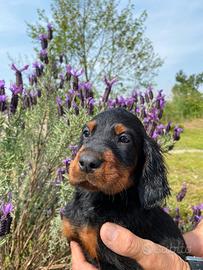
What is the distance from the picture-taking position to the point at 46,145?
13.0 ft

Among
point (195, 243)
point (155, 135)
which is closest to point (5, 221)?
point (195, 243)

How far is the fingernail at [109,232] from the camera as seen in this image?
199 cm

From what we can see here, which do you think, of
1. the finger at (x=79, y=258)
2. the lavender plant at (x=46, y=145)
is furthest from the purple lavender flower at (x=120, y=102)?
the finger at (x=79, y=258)

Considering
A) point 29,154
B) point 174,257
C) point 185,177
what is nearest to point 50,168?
point 29,154

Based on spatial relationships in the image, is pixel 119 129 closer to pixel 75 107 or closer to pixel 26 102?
pixel 75 107

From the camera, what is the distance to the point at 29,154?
3.95 meters

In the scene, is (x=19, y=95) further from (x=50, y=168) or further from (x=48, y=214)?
(x=48, y=214)

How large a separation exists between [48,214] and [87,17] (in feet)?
70.4

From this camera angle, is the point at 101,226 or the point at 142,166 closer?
the point at 101,226

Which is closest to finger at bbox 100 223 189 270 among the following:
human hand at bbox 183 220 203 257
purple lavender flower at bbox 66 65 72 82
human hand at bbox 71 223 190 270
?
human hand at bbox 71 223 190 270

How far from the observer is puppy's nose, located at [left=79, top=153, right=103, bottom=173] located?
192 cm

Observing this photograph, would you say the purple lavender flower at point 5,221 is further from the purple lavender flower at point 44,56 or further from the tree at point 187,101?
the tree at point 187,101

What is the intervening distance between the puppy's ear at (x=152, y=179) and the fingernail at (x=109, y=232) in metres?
0.24

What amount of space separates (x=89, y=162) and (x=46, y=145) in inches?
82.9
